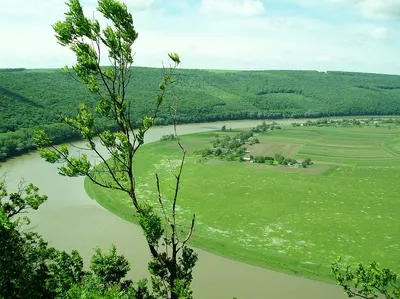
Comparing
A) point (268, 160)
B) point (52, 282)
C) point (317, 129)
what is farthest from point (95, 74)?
point (317, 129)

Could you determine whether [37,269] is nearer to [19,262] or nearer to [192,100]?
[19,262]

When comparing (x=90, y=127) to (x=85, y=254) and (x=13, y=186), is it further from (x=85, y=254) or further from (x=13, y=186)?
(x=13, y=186)

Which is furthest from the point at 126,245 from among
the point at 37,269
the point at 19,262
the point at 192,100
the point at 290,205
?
the point at 192,100

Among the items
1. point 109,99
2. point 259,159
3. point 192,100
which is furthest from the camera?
point 192,100

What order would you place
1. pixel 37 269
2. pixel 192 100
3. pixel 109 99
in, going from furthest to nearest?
pixel 192 100, pixel 37 269, pixel 109 99

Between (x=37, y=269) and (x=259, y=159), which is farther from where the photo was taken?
(x=259, y=159)

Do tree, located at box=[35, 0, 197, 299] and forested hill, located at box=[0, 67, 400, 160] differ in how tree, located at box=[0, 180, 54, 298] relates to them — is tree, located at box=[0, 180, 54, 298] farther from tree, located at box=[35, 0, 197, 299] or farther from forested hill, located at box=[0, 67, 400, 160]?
forested hill, located at box=[0, 67, 400, 160]

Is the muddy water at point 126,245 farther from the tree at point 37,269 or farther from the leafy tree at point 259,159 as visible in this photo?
the leafy tree at point 259,159
